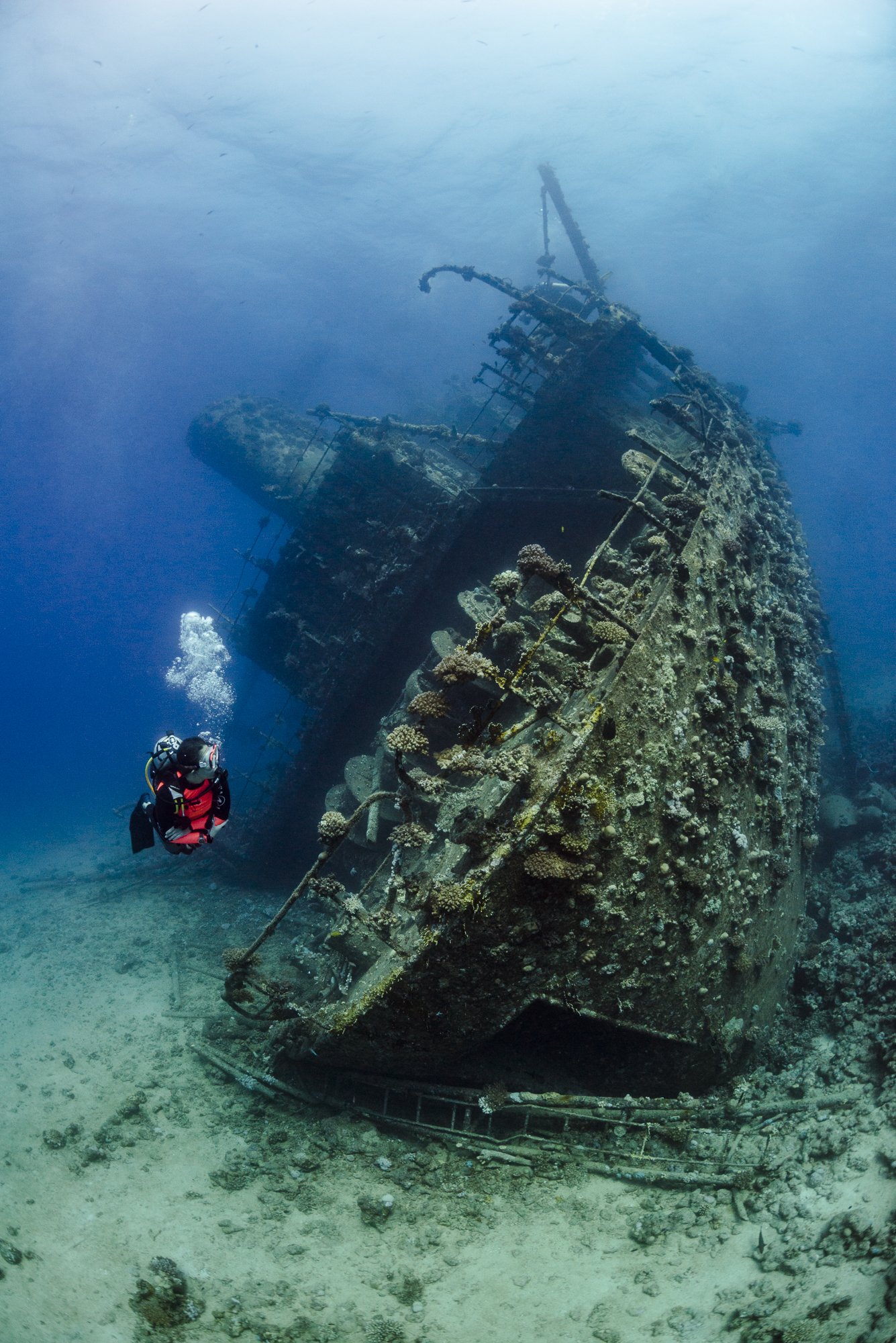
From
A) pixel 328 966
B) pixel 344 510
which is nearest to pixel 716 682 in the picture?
→ pixel 328 966

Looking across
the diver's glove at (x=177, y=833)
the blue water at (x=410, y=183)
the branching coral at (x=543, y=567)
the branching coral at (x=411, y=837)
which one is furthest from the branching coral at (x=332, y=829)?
the blue water at (x=410, y=183)

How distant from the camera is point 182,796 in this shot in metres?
4.17

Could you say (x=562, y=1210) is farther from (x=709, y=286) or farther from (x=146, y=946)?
(x=709, y=286)

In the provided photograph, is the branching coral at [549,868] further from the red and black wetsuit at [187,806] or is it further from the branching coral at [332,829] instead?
the red and black wetsuit at [187,806]

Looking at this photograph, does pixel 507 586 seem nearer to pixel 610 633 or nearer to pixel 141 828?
pixel 610 633

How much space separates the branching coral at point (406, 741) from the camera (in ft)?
18.5

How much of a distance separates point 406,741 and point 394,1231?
4759 mm

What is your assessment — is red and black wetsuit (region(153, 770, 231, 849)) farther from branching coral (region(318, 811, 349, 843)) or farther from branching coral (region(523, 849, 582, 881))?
branching coral (region(523, 849, 582, 881))

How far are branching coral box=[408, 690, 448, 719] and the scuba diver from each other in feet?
6.67

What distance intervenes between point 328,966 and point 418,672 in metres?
4.67

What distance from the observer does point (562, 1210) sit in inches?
216

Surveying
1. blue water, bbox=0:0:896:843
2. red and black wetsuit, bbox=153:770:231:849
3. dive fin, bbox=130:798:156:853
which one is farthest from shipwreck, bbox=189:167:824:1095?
blue water, bbox=0:0:896:843

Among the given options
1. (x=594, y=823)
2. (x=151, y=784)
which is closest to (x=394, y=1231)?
(x=594, y=823)

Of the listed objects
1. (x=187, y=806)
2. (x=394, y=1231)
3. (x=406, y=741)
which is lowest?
(x=394, y=1231)
